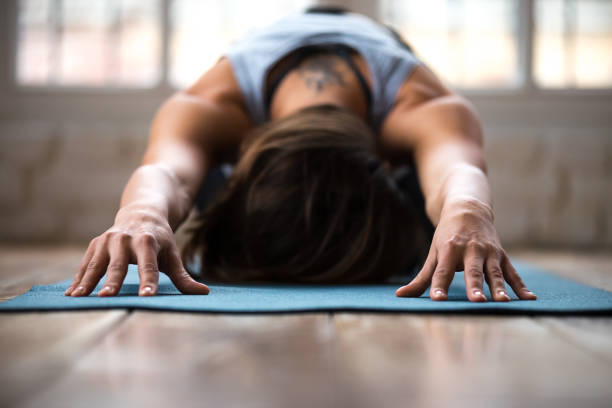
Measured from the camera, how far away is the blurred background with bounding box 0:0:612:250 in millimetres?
2578

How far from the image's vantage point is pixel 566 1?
2869mm

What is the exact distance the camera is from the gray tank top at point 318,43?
56.2 inches

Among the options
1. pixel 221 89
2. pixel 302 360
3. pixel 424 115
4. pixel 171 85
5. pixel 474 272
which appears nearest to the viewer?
pixel 302 360

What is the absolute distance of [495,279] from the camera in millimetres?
788

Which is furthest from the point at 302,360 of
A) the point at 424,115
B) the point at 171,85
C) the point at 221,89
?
the point at 171,85

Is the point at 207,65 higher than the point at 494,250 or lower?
higher

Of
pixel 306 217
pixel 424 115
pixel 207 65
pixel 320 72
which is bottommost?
pixel 306 217

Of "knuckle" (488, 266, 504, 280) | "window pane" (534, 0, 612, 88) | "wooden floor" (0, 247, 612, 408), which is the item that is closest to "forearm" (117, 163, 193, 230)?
"wooden floor" (0, 247, 612, 408)

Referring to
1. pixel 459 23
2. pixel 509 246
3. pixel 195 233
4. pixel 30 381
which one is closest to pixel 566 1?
pixel 459 23

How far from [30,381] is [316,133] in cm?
76

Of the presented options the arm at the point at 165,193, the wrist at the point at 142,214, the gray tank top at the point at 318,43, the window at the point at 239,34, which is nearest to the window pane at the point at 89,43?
the window at the point at 239,34

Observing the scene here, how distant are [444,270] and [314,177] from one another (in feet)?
1.12

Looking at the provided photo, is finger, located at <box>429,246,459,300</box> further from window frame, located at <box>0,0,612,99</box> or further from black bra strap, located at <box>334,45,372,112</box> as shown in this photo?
window frame, located at <box>0,0,612,99</box>

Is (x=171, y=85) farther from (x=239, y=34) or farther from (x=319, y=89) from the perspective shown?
(x=319, y=89)
